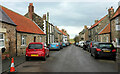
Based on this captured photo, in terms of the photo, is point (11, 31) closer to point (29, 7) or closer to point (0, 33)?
point (0, 33)

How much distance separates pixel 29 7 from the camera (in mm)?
28203

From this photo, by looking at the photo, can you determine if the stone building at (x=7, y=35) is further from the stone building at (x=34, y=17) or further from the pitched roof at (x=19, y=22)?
the stone building at (x=34, y=17)

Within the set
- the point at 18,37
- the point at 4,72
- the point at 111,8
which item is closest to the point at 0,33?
the point at 18,37

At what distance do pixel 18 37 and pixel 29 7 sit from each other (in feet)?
52.1

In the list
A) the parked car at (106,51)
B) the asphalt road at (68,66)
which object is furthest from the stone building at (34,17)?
the parked car at (106,51)

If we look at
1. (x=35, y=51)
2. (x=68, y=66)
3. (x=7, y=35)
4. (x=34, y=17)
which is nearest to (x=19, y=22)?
(x=7, y=35)

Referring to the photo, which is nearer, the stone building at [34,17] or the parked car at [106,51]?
the parked car at [106,51]

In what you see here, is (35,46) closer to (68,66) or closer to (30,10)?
(68,66)

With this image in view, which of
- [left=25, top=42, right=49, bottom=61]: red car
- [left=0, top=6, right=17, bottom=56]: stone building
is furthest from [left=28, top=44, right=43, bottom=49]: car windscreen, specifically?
[left=0, top=6, right=17, bottom=56]: stone building

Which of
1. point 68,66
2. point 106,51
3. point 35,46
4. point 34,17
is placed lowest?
point 68,66

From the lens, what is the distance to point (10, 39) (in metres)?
12.2

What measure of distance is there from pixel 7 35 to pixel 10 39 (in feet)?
2.43

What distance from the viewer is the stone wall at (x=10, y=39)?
11422 millimetres

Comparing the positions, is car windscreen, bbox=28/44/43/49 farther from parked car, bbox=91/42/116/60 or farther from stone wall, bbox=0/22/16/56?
parked car, bbox=91/42/116/60
